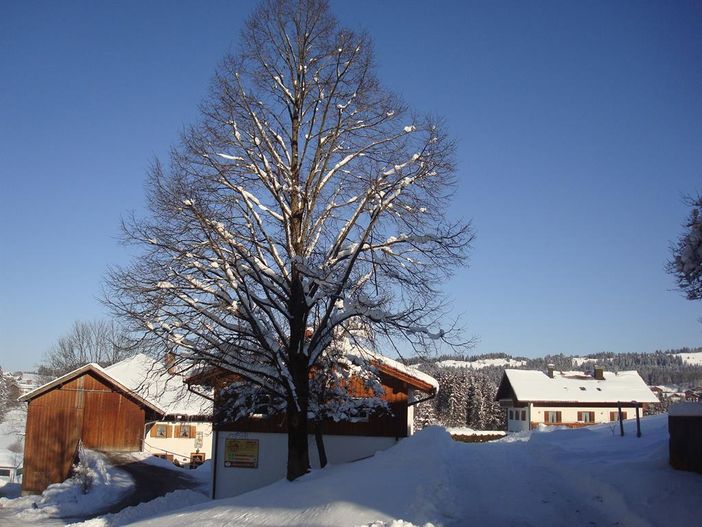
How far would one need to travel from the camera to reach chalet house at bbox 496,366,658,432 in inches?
2311

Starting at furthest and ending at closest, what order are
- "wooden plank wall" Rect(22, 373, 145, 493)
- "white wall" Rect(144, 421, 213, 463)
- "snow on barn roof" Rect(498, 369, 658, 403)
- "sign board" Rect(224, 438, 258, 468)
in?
"snow on barn roof" Rect(498, 369, 658, 403)
"white wall" Rect(144, 421, 213, 463)
"wooden plank wall" Rect(22, 373, 145, 493)
"sign board" Rect(224, 438, 258, 468)

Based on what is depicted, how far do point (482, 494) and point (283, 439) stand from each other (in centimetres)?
1132

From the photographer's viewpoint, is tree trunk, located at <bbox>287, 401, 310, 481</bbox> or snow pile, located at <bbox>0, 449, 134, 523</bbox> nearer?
tree trunk, located at <bbox>287, 401, 310, 481</bbox>

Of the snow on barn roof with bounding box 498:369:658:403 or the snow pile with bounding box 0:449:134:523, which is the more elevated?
the snow on barn roof with bounding box 498:369:658:403

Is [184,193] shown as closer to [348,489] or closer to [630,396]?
[348,489]

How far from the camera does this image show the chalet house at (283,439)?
72.7ft

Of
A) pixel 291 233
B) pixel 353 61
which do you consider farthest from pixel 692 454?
pixel 353 61

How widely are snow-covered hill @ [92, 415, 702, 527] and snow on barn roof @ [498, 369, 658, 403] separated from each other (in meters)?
43.3

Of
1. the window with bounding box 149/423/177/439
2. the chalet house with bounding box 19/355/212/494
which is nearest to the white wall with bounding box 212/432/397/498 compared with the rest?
the chalet house with bounding box 19/355/212/494

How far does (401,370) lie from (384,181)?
355 inches

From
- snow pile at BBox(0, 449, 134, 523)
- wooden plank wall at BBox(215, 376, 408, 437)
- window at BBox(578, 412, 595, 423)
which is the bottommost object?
snow pile at BBox(0, 449, 134, 523)

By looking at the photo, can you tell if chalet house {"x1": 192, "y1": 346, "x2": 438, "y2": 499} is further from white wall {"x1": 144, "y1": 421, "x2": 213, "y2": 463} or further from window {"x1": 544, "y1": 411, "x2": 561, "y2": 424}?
window {"x1": 544, "y1": 411, "x2": 561, "y2": 424}

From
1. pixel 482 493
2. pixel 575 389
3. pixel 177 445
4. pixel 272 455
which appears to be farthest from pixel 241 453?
pixel 575 389

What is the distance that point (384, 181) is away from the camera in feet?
51.0
